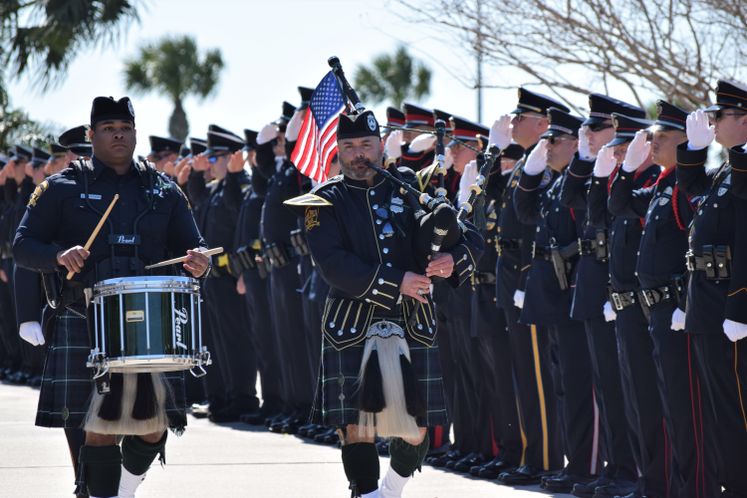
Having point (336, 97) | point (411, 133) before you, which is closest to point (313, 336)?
point (411, 133)

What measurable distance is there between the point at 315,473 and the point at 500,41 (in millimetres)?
6540

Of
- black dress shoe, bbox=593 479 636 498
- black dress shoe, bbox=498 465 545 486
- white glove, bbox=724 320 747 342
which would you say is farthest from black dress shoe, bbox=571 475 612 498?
white glove, bbox=724 320 747 342

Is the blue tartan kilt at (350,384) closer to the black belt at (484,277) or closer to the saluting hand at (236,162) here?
the black belt at (484,277)

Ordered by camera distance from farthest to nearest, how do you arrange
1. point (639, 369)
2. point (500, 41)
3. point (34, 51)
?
point (34, 51)
point (500, 41)
point (639, 369)

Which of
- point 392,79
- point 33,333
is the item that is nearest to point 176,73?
point 392,79

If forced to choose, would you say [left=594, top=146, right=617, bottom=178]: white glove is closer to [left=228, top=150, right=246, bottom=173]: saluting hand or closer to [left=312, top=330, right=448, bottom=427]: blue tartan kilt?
[left=312, top=330, right=448, bottom=427]: blue tartan kilt

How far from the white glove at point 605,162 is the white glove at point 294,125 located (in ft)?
9.79

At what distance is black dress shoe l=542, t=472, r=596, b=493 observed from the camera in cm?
831

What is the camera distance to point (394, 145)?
1018 centimetres

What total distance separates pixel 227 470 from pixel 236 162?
11.7ft

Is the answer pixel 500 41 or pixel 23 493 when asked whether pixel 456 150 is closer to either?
pixel 23 493

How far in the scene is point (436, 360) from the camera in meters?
6.84

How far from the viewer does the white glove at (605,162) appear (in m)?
8.05

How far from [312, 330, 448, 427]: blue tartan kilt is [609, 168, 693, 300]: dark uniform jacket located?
1343 millimetres
